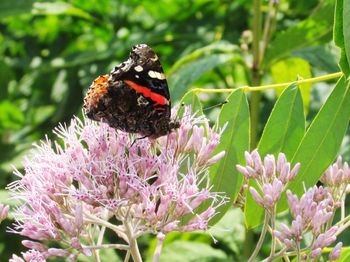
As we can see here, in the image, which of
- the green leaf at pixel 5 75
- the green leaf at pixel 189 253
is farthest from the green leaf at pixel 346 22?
the green leaf at pixel 5 75

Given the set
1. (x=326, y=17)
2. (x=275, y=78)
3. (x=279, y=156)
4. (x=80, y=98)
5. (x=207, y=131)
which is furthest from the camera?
(x=80, y=98)

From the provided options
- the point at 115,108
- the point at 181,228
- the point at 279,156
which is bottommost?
the point at 181,228

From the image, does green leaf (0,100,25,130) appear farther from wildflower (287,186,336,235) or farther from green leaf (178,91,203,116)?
wildflower (287,186,336,235)

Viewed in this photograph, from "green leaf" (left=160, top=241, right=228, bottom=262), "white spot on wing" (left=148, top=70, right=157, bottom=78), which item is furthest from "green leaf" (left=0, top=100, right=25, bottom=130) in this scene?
"white spot on wing" (left=148, top=70, right=157, bottom=78)

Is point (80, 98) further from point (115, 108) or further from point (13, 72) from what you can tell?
point (115, 108)

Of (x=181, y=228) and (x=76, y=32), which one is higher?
(x=76, y=32)

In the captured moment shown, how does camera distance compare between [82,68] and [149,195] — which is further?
[82,68]

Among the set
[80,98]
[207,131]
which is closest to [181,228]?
[207,131]
